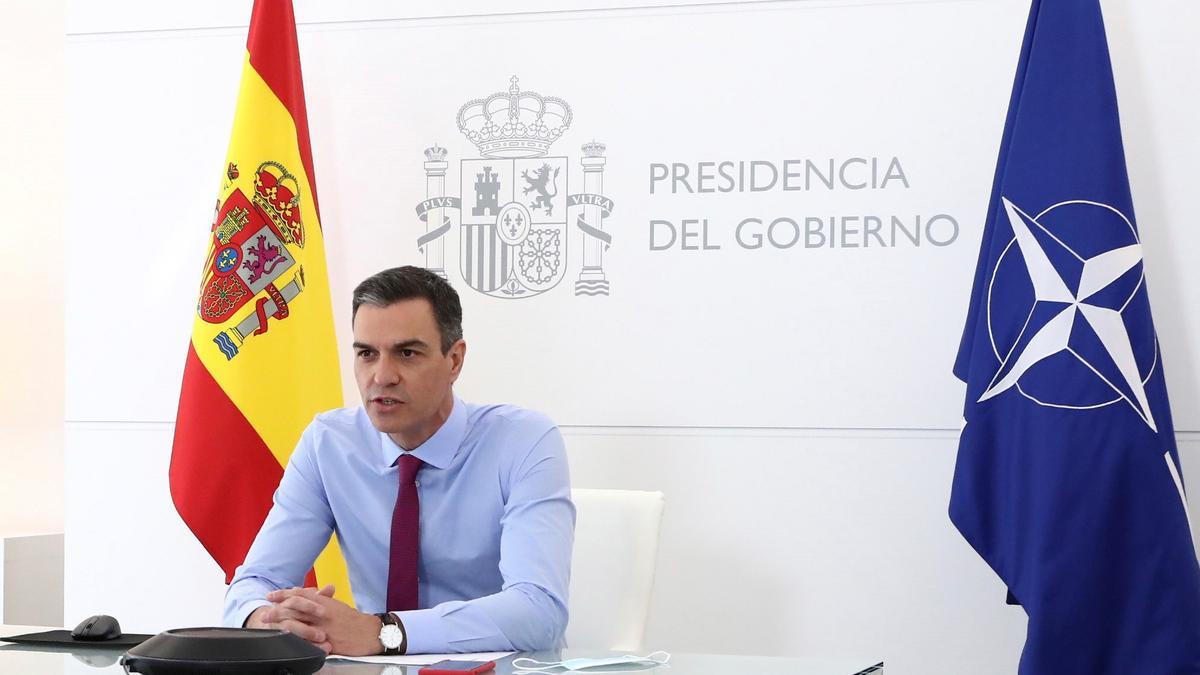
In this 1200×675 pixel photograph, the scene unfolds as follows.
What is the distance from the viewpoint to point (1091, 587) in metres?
2.97

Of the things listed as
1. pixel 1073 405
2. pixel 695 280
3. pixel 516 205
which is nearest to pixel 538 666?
pixel 1073 405

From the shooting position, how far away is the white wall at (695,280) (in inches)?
136

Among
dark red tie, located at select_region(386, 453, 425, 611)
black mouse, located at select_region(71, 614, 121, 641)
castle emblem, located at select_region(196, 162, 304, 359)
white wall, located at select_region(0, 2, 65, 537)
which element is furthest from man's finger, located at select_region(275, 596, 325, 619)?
white wall, located at select_region(0, 2, 65, 537)

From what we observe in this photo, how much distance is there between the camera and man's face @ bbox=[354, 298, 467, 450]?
257 cm

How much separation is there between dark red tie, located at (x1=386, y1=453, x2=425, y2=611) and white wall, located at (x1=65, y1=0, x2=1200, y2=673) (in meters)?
1.18

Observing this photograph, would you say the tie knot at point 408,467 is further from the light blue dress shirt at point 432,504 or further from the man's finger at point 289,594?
the man's finger at point 289,594

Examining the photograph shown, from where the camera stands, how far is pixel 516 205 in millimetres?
3762

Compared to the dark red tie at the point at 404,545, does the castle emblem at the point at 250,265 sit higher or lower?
higher

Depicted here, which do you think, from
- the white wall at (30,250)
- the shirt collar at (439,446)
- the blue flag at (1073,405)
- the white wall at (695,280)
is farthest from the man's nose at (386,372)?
the white wall at (30,250)

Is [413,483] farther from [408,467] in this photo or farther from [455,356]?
[455,356]

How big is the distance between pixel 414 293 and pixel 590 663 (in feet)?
3.36

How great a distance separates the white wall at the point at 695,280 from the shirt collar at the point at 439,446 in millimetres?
1069

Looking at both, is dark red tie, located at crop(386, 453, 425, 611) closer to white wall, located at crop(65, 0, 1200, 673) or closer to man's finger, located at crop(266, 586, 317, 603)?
man's finger, located at crop(266, 586, 317, 603)

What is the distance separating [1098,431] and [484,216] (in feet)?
5.72
